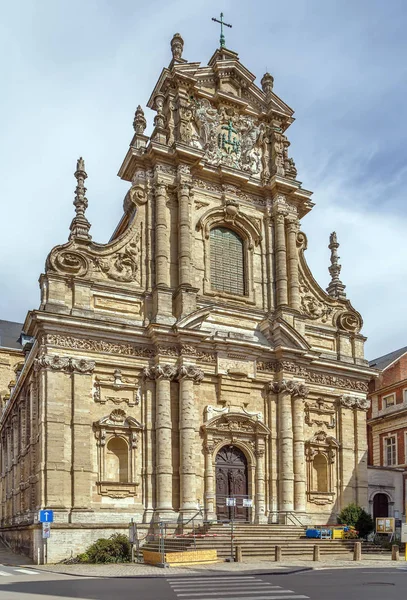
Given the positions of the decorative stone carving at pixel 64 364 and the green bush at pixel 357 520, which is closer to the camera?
the decorative stone carving at pixel 64 364

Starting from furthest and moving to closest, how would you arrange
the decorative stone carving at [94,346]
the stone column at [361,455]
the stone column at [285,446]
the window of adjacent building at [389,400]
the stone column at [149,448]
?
1. the window of adjacent building at [389,400]
2. the stone column at [361,455]
3. the stone column at [285,446]
4. the stone column at [149,448]
5. the decorative stone carving at [94,346]

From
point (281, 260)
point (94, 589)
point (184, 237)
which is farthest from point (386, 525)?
point (94, 589)

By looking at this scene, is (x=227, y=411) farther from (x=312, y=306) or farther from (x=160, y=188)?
(x=160, y=188)

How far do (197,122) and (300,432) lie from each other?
16351mm

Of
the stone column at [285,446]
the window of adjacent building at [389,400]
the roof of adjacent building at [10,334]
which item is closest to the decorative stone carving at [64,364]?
the stone column at [285,446]

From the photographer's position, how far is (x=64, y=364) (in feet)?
93.2

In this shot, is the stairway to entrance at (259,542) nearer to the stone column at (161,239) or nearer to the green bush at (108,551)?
the green bush at (108,551)

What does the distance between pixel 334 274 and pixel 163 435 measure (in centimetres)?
1438

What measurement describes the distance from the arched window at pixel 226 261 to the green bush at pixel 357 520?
447 inches

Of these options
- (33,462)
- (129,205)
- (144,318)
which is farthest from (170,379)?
(129,205)

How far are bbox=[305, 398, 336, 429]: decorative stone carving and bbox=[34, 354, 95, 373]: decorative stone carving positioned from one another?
11330 mm

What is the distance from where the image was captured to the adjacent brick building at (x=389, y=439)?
136 feet

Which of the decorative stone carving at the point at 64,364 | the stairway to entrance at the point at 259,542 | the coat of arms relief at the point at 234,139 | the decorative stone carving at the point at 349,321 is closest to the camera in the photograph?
the stairway to entrance at the point at 259,542

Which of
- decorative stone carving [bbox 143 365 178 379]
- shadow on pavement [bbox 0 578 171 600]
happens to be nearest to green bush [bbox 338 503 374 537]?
decorative stone carving [bbox 143 365 178 379]
